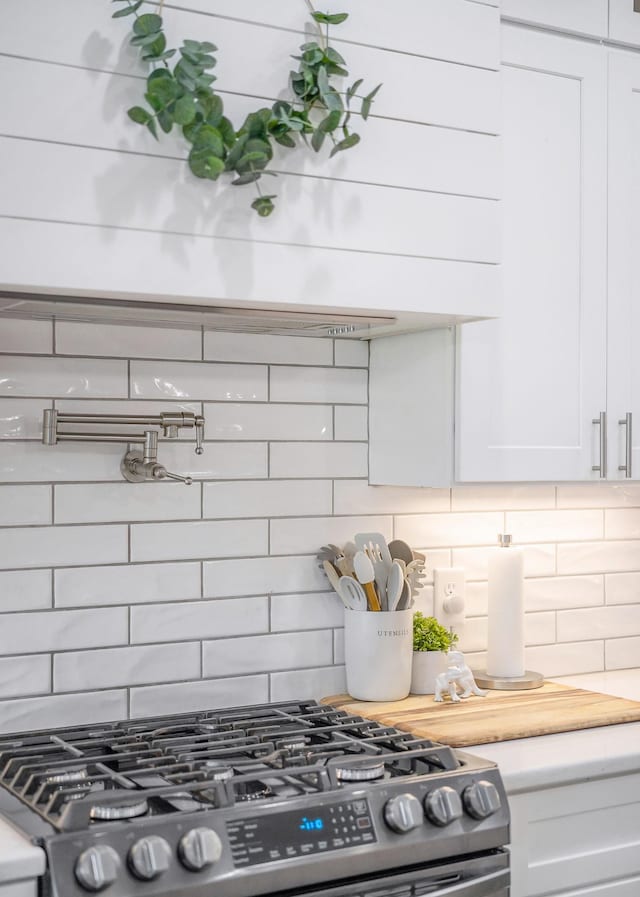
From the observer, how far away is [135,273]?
178 centimetres

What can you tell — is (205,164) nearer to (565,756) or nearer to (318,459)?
(318,459)

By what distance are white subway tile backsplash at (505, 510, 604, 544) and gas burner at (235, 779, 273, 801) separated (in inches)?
44.0

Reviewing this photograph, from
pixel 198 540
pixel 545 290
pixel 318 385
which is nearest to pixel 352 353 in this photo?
pixel 318 385

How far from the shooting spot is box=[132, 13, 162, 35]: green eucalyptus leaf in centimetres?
172

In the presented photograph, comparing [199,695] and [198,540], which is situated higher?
[198,540]

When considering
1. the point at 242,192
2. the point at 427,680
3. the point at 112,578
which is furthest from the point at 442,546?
the point at 242,192

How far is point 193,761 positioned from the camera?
72.0 inches

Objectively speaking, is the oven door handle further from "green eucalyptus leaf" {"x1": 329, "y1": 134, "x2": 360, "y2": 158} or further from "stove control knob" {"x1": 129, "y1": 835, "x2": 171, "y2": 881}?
"green eucalyptus leaf" {"x1": 329, "y1": 134, "x2": 360, "y2": 158}

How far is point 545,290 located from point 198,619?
102 centimetres

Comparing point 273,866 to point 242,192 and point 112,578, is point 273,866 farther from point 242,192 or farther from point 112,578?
point 242,192

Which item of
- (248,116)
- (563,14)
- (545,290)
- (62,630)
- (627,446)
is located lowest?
(62,630)

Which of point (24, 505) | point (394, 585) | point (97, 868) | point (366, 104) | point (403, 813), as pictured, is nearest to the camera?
point (97, 868)

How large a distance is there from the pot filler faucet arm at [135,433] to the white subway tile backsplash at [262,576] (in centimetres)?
23

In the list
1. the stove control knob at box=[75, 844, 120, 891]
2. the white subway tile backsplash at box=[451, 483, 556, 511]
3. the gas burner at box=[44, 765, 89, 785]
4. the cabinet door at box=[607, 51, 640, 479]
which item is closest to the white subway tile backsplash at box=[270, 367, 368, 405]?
the white subway tile backsplash at box=[451, 483, 556, 511]
